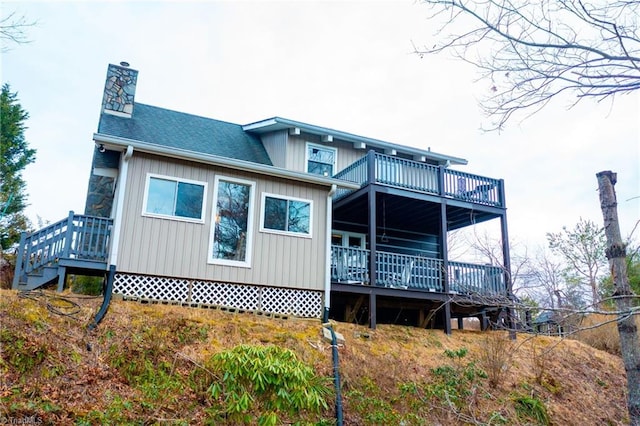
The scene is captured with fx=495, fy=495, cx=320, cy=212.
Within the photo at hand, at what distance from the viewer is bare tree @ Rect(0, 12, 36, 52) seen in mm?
7332

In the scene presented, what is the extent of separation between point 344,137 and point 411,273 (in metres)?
4.64

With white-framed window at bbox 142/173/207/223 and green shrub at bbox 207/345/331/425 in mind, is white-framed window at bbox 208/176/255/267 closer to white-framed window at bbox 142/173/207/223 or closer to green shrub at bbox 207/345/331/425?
white-framed window at bbox 142/173/207/223

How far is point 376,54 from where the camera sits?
591 cm

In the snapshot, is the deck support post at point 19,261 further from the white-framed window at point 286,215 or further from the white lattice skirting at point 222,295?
the white-framed window at point 286,215

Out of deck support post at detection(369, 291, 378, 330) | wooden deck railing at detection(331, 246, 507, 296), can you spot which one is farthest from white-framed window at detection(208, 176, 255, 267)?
deck support post at detection(369, 291, 378, 330)

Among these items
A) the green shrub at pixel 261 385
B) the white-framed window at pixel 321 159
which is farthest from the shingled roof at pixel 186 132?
the green shrub at pixel 261 385

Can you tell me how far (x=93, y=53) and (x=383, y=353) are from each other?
504 inches

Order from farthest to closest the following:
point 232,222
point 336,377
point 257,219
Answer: point 257,219 → point 232,222 → point 336,377

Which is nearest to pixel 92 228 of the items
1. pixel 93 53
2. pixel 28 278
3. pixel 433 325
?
pixel 28 278

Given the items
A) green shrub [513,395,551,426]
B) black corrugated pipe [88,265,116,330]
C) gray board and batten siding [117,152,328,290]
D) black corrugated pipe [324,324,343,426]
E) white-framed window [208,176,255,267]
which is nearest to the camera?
black corrugated pipe [324,324,343,426]

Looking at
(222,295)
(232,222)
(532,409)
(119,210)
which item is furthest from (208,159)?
(532,409)

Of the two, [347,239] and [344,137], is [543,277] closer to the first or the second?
[347,239]

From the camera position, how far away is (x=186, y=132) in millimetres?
13336

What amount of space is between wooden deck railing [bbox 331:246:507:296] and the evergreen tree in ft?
40.2
